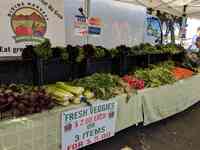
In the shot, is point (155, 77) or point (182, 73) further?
point (182, 73)

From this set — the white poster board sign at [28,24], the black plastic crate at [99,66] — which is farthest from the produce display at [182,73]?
the white poster board sign at [28,24]

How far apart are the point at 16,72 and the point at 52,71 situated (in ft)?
1.48

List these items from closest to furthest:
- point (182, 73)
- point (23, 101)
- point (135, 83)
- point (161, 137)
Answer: point (23, 101), point (135, 83), point (161, 137), point (182, 73)

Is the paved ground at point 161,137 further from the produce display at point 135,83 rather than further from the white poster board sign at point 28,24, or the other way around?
the white poster board sign at point 28,24

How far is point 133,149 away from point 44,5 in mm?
2193

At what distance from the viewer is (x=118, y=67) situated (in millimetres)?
3619

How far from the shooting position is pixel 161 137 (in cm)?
333

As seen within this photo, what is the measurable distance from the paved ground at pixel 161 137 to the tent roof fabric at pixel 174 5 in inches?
90.8

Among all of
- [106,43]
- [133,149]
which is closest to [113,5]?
[106,43]

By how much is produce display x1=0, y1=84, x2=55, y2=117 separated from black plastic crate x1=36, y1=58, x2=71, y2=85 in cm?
41

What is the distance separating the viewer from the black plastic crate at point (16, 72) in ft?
7.97

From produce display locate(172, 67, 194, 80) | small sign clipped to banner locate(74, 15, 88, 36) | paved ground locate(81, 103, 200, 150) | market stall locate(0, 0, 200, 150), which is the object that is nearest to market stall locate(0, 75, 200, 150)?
market stall locate(0, 0, 200, 150)

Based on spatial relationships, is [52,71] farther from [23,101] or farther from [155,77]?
[155,77]

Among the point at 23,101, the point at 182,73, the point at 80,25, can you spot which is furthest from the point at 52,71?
the point at 182,73
